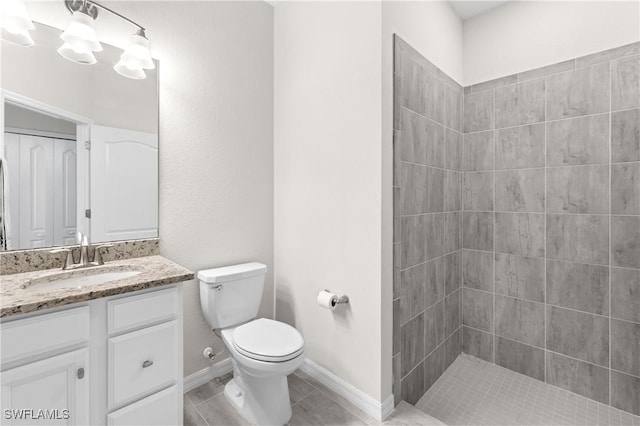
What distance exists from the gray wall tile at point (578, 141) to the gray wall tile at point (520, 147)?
0.06 meters

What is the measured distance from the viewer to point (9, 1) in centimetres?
130

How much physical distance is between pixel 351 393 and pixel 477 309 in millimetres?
1262

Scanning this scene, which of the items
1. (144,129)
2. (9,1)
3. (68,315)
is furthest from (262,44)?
(68,315)

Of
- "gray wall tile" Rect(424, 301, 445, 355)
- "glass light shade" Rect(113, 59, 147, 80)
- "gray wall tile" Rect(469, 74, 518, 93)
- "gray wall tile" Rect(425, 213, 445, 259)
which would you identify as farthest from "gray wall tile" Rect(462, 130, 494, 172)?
"glass light shade" Rect(113, 59, 147, 80)

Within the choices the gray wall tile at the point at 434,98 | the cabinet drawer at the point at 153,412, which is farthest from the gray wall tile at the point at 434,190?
the cabinet drawer at the point at 153,412

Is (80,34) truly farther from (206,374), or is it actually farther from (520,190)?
(520,190)

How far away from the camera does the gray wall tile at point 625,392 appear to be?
1.83 m

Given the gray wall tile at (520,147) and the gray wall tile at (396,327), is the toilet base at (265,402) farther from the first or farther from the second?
the gray wall tile at (520,147)

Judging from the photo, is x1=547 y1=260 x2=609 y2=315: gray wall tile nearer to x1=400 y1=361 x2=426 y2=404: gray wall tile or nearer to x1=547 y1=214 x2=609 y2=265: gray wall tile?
x1=547 y1=214 x2=609 y2=265: gray wall tile

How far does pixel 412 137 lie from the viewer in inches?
74.5

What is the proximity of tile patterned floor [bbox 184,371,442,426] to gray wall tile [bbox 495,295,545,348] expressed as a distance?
3.29 feet

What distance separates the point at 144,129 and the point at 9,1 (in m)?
0.68

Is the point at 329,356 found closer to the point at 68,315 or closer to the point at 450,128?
the point at 68,315

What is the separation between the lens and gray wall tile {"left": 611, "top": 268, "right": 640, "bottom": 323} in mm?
1815
